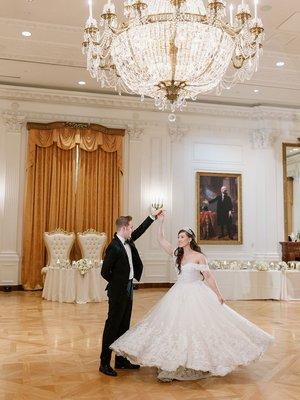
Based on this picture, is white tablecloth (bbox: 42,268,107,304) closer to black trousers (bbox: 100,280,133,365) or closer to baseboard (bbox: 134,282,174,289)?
baseboard (bbox: 134,282,174,289)

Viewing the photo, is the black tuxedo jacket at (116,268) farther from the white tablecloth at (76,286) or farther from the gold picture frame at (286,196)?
the gold picture frame at (286,196)

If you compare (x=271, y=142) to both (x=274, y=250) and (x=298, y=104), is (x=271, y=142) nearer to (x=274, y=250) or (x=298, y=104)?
(x=298, y=104)

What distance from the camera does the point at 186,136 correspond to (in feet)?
38.0

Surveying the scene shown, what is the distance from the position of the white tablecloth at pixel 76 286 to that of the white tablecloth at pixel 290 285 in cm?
367

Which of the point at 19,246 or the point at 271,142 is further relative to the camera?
the point at 271,142

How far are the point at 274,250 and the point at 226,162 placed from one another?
101 inches

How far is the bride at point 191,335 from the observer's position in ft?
12.5

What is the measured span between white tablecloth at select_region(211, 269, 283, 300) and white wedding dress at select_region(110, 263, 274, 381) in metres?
4.79

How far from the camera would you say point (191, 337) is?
3.85 meters

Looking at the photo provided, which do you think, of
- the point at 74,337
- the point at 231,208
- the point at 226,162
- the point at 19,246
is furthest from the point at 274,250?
the point at 74,337

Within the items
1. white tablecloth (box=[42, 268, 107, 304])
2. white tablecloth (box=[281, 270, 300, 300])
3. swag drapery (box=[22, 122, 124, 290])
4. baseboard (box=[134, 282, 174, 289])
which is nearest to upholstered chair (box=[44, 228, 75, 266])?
swag drapery (box=[22, 122, 124, 290])

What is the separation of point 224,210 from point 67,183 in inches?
158

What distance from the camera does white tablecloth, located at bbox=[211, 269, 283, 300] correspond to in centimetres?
898

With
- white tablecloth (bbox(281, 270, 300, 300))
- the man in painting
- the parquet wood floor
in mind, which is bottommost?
the parquet wood floor
